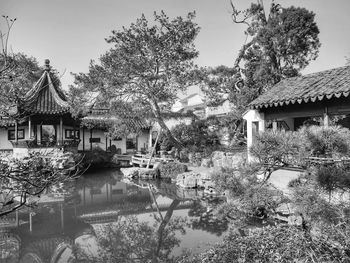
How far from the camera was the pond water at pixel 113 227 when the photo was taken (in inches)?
248

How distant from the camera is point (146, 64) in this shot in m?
15.8

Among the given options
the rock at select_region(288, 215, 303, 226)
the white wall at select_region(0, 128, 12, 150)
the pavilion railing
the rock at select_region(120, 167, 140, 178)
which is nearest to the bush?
the rock at select_region(120, 167, 140, 178)

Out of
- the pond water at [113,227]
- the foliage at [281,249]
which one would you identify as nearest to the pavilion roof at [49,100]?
the pond water at [113,227]

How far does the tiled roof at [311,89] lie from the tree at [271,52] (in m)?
7.20

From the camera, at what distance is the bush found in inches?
606

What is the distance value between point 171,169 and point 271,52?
8537 millimetres

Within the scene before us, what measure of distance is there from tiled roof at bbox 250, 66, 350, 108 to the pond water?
3.58 meters

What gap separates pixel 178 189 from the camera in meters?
13.0

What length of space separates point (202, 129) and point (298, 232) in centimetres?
1546

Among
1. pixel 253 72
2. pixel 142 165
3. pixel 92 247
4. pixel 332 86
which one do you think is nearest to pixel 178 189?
pixel 142 165

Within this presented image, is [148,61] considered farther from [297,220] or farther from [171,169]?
[297,220]

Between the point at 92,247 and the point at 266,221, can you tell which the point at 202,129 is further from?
the point at 92,247

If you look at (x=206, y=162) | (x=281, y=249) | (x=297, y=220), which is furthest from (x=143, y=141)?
(x=281, y=249)

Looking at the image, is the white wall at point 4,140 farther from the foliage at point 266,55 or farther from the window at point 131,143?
the foliage at point 266,55
